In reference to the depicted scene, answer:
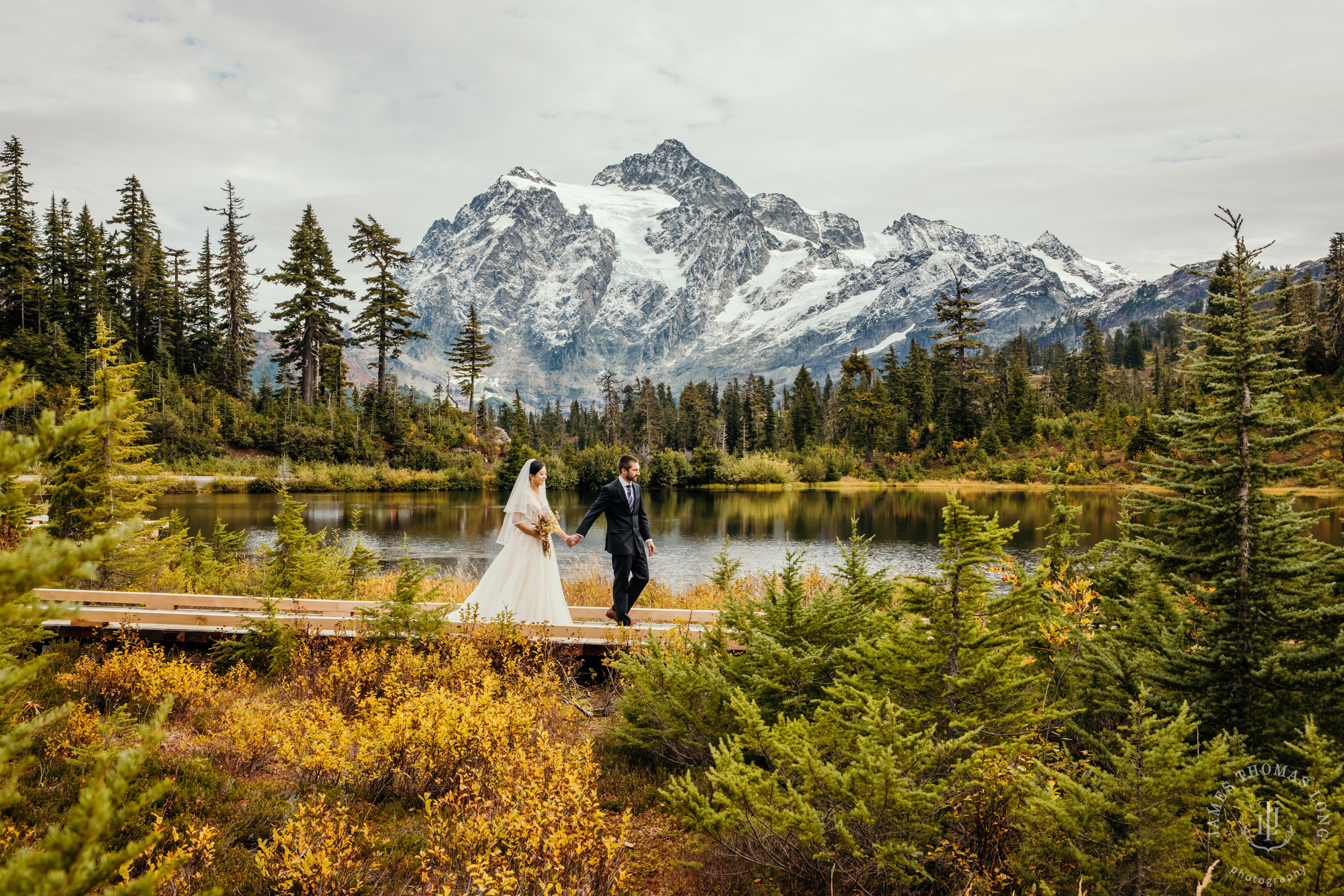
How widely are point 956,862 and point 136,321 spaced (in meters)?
69.7

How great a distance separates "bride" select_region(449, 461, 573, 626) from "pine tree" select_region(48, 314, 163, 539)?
14.5ft

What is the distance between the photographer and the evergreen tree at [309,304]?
173ft

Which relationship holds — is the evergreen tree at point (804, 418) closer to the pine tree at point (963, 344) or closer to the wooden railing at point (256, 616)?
the pine tree at point (963, 344)

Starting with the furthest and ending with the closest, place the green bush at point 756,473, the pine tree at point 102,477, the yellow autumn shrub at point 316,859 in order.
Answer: the green bush at point 756,473 → the pine tree at point 102,477 → the yellow autumn shrub at point 316,859

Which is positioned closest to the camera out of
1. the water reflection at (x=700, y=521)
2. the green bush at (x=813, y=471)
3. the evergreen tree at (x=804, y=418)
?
the water reflection at (x=700, y=521)

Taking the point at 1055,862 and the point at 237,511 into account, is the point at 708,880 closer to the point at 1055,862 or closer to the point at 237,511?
the point at 1055,862

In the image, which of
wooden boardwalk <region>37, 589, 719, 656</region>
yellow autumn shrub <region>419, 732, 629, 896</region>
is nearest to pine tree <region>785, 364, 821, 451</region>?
wooden boardwalk <region>37, 589, 719, 656</region>

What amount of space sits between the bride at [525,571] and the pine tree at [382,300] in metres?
46.7

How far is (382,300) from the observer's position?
178 ft

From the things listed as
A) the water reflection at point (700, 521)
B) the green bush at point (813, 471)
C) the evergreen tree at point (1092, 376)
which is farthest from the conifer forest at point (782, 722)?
the evergreen tree at point (1092, 376)

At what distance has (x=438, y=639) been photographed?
295 inches

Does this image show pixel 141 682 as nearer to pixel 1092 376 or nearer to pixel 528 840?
pixel 528 840

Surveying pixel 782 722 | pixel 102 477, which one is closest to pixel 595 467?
pixel 102 477

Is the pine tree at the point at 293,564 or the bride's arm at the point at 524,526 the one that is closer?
the bride's arm at the point at 524,526
